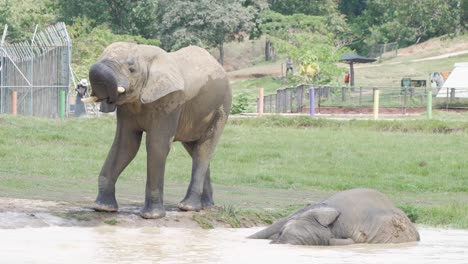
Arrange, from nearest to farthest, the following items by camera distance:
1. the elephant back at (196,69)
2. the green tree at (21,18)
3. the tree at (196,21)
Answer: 1. the elephant back at (196,69)
2. the green tree at (21,18)
3. the tree at (196,21)

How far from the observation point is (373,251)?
13289 mm

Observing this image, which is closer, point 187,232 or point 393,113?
point 187,232

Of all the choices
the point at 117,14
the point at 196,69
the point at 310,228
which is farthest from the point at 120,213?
the point at 117,14

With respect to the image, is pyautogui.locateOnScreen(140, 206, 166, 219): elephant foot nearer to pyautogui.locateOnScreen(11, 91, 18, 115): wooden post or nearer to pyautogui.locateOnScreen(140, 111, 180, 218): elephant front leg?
pyautogui.locateOnScreen(140, 111, 180, 218): elephant front leg

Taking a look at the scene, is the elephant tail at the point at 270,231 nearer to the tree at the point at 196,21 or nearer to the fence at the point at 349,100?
the fence at the point at 349,100

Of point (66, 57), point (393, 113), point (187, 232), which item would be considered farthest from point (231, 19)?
point (187, 232)

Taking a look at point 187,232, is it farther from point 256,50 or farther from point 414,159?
point 256,50

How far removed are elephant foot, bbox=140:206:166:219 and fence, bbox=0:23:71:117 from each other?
2255 cm

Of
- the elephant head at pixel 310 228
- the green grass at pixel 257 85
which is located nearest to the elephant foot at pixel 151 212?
the elephant head at pixel 310 228

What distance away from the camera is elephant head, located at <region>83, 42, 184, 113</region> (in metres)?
14.0

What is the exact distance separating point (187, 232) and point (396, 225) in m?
2.43

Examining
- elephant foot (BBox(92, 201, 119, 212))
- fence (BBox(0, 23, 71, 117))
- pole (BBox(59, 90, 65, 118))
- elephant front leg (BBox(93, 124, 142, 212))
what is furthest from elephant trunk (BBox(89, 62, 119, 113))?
fence (BBox(0, 23, 71, 117))

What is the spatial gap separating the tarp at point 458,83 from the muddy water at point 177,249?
33.2 m

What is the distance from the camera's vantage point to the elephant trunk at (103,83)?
14.0m
